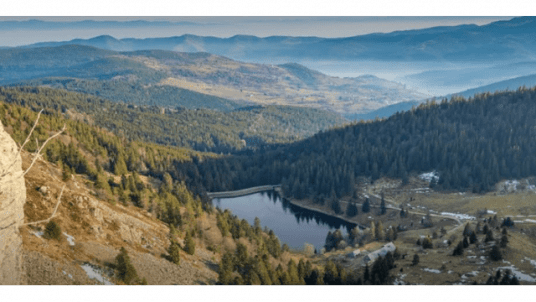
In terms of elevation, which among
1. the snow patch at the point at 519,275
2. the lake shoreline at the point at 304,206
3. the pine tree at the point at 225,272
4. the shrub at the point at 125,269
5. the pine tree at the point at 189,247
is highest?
the shrub at the point at 125,269

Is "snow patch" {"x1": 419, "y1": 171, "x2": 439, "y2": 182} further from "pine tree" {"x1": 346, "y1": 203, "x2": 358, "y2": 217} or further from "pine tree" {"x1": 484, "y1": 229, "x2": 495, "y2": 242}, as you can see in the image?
"pine tree" {"x1": 484, "y1": 229, "x2": 495, "y2": 242}

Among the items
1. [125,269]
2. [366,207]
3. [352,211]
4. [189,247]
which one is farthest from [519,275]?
[366,207]

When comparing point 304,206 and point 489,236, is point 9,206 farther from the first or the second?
point 304,206

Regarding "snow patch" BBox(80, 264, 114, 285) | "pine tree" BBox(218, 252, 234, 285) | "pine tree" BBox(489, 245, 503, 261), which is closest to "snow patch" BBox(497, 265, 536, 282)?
"pine tree" BBox(489, 245, 503, 261)

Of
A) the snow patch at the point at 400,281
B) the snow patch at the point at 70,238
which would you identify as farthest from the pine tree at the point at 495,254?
the snow patch at the point at 70,238

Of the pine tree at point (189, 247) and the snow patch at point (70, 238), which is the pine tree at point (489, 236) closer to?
the pine tree at point (189, 247)

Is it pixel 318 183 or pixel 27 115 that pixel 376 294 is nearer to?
pixel 27 115

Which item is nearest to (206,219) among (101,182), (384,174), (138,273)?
(101,182)
